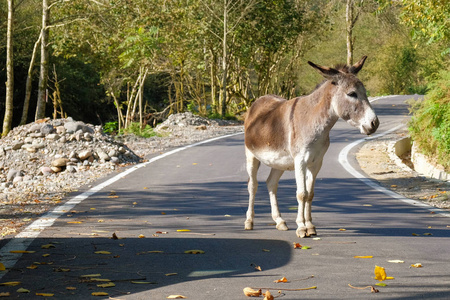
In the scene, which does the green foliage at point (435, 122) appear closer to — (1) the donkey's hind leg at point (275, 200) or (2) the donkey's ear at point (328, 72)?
(1) the donkey's hind leg at point (275, 200)

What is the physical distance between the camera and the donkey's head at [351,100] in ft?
25.0

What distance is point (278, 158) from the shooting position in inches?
329

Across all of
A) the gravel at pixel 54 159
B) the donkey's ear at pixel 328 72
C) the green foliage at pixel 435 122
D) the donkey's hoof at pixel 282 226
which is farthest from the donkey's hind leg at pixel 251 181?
the green foliage at pixel 435 122

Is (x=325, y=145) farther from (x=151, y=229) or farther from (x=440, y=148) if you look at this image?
(x=440, y=148)

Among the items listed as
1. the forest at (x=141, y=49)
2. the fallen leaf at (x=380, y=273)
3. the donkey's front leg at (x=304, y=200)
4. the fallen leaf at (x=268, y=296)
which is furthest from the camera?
the forest at (x=141, y=49)

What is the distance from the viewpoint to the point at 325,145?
8172 mm

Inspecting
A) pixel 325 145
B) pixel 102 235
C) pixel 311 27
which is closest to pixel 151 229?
pixel 102 235

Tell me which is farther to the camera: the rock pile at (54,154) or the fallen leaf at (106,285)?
the rock pile at (54,154)

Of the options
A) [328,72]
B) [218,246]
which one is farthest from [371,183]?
[218,246]

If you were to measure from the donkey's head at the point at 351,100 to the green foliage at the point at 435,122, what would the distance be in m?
8.70

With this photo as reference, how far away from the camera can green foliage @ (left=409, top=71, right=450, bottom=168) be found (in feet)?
52.9

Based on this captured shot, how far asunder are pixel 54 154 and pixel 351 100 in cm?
1072

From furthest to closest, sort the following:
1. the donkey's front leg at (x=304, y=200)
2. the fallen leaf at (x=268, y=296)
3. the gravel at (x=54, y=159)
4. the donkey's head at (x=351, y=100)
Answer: the gravel at (x=54, y=159)
the donkey's front leg at (x=304, y=200)
the donkey's head at (x=351, y=100)
the fallen leaf at (x=268, y=296)

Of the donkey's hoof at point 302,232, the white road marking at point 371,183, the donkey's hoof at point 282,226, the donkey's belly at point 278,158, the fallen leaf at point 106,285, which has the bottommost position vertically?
the white road marking at point 371,183
